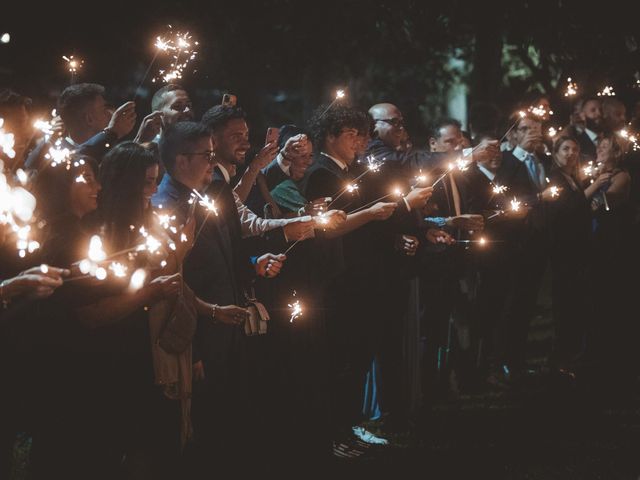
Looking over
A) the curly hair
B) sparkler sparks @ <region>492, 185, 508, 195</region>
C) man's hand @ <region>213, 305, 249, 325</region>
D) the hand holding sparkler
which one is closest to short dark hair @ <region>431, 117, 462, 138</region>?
sparkler sparks @ <region>492, 185, 508, 195</region>

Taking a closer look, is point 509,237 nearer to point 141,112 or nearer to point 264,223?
point 264,223

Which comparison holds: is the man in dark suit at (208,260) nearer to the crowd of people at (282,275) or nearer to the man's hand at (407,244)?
the crowd of people at (282,275)

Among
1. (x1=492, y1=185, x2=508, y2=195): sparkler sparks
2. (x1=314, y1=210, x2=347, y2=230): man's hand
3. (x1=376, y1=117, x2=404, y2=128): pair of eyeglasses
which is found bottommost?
(x1=314, y1=210, x2=347, y2=230): man's hand

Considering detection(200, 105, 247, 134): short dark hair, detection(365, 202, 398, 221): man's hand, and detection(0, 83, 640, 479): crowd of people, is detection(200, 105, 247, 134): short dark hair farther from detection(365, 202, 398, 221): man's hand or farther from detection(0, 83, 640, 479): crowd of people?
detection(365, 202, 398, 221): man's hand

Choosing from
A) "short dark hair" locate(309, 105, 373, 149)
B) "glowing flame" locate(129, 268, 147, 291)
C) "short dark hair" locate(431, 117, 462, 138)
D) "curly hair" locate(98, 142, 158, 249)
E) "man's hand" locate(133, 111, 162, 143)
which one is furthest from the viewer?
"short dark hair" locate(431, 117, 462, 138)

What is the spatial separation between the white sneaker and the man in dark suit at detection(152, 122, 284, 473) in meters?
1.92

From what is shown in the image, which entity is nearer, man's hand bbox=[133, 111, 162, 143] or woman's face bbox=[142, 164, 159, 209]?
woman's face bbox=[142, 164, 159, 209]

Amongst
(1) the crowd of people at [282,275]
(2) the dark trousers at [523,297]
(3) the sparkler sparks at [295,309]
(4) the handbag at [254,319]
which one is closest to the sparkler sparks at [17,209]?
(1) the crowd of people at [282,275]

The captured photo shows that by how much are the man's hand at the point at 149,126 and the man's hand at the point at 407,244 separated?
223 cm

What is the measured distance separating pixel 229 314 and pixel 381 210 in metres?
2.01

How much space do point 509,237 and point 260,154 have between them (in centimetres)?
397

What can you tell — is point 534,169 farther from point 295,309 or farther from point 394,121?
point 295,309

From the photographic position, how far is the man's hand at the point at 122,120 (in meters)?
7.21

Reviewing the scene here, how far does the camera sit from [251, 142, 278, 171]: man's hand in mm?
7539
